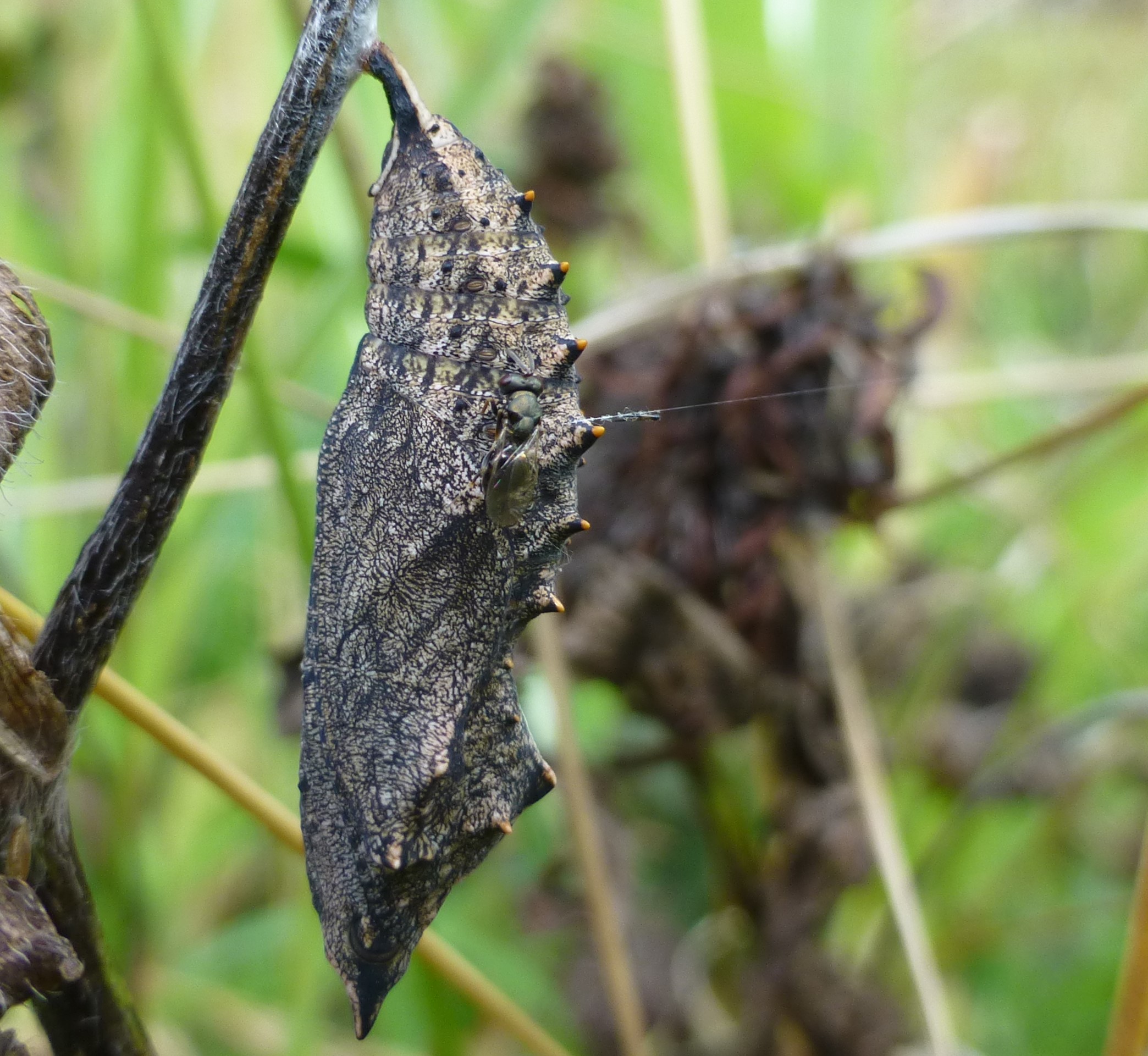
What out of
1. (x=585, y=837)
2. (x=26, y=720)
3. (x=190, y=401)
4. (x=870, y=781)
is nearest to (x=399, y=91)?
(x=190, y=401)

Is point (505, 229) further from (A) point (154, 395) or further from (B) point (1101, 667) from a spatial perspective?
(B) point (1101, 667)

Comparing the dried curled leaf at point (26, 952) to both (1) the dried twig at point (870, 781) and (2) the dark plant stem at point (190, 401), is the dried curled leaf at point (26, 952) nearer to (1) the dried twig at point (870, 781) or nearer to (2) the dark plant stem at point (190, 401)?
(2) the dark plant stem at point (190, 401)

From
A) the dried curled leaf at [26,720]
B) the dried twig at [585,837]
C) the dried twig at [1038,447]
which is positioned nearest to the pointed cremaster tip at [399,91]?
the dried curled leaf at [26,720]

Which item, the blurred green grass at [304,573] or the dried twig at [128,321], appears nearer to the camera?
the dried twig at [128,321]

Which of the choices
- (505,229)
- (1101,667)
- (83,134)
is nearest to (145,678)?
(83,134)

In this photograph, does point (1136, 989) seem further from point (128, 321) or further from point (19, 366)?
point (128, 321)

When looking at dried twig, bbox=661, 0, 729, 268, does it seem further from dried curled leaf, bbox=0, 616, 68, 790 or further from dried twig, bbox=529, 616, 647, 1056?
dried curled leaf, bbox=0, 616, 68, 790

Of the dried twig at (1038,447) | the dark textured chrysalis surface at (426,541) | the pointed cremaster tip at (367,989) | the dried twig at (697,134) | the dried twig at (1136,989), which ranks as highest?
the dried twig at (697,134)
